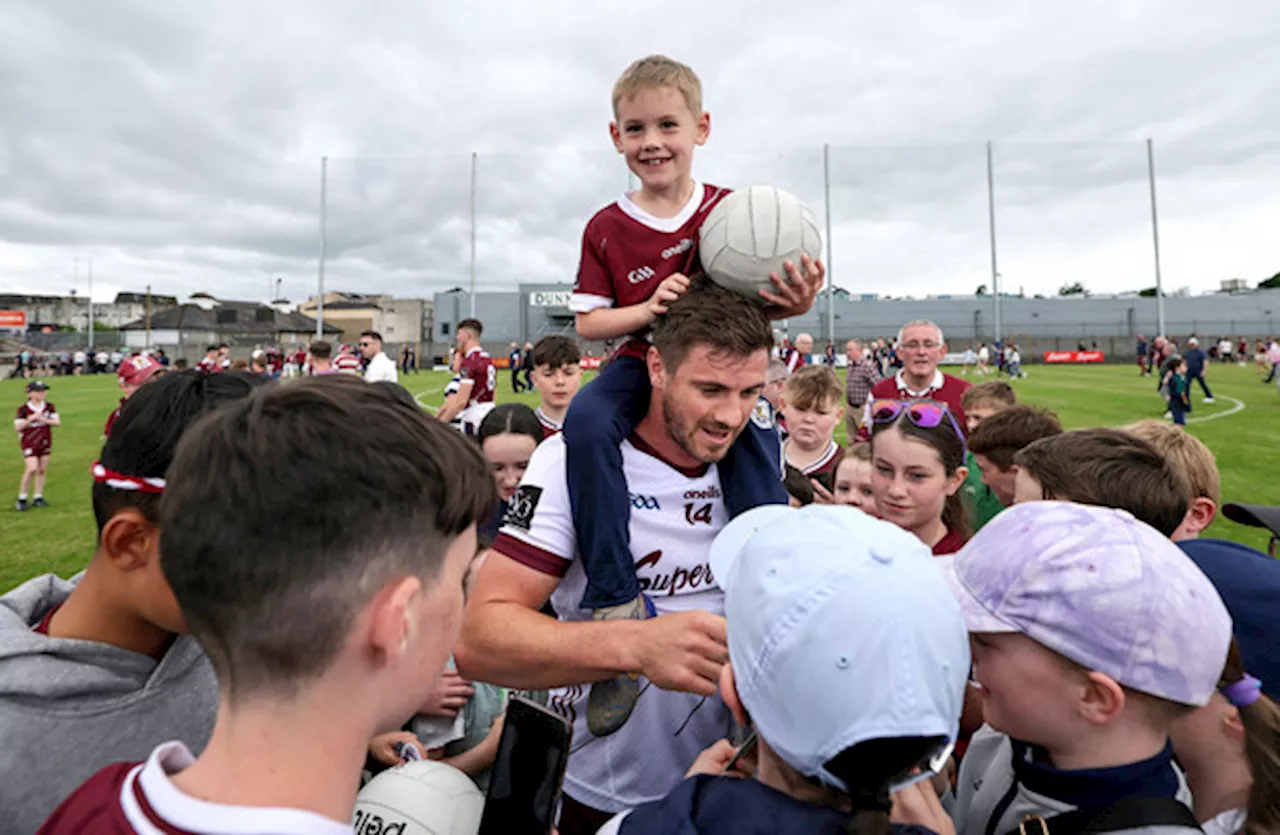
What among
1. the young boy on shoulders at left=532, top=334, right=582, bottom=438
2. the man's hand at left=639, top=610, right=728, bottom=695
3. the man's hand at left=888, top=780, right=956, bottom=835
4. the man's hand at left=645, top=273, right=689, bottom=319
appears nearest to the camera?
the man's hand at left=888, top=780, right=956, bottom=835

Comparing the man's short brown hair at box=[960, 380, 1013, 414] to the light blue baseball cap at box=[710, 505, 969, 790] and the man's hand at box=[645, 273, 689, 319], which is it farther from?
the light blue baseball cap at box=[710, 505, 969, 790]

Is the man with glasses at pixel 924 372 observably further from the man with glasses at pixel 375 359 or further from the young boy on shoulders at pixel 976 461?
the man with glasses at pixel 375 359

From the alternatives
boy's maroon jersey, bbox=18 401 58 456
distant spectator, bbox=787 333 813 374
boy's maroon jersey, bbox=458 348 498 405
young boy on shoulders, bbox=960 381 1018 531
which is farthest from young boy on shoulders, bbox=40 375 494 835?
boy's maroon jersey, bbox=18 401 58 456

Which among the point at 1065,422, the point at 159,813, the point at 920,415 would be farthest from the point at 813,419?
the point at 1065,422

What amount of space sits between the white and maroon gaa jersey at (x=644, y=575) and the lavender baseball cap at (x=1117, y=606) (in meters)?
0.96

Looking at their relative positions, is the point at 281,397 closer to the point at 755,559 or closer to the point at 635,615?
the point at 755,559

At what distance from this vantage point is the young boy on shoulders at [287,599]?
1172mm

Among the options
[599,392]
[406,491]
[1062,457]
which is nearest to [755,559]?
[406,491]

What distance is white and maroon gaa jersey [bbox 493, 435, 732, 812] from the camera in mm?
2279

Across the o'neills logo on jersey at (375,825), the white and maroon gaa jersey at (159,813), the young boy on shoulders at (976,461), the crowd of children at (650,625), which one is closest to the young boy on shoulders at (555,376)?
the young boy on shoulders at (976,461)

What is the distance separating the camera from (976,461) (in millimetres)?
4996

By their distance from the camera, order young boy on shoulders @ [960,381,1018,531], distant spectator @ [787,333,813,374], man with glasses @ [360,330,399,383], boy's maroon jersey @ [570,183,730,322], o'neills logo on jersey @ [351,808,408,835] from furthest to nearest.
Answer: distant spectator @ [787,333,813,374], man with glasses @ [360,330,399,383], young boy on shoulders @ [960,381,1018,531], boy's maroon jersey @ [570,183,730,322], o'neills logo on jersey @ [351,808,408,835]

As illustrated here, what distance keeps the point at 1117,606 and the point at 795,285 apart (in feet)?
4.42

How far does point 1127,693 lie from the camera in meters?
1.66
